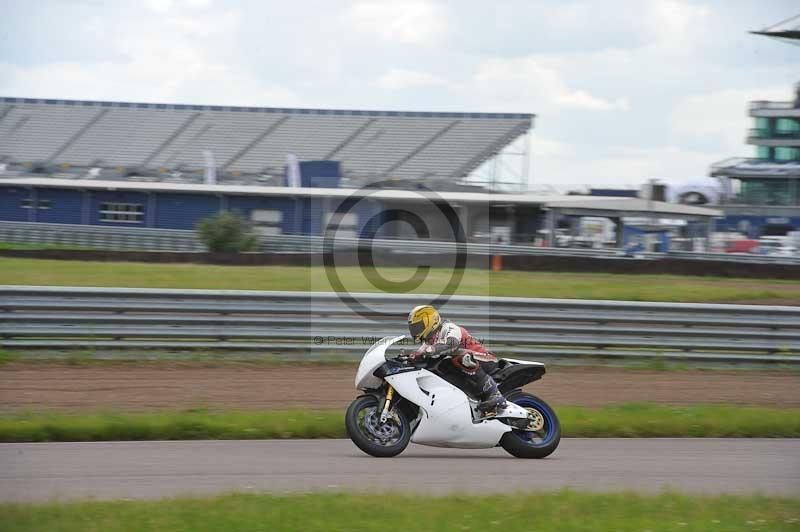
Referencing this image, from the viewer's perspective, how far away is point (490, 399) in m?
8.80

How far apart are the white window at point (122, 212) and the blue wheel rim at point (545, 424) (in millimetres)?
41133

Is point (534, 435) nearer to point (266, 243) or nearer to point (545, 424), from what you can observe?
point (545, 424)

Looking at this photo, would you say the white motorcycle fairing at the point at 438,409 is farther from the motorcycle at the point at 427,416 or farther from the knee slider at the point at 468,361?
the knee slider at the point at 468,361

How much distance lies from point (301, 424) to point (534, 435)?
2.51 metres

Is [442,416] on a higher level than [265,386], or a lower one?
higher

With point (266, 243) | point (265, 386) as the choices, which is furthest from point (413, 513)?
point (266, 243)

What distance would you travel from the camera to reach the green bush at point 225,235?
115ft

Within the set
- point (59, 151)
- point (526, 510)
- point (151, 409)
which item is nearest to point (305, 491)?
point (526, 510)

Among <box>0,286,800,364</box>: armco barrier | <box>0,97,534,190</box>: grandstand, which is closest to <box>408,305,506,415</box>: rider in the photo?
<box>0,286,800,364</box>: armco barrier

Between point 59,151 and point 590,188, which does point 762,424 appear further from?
point 59,151

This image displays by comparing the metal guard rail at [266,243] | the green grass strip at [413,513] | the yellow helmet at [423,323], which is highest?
the metal guard rail at [266,243]

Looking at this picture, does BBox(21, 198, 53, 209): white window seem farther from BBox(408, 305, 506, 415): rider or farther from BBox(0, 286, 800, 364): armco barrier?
BBox(408, 305, 506, 415): rider
